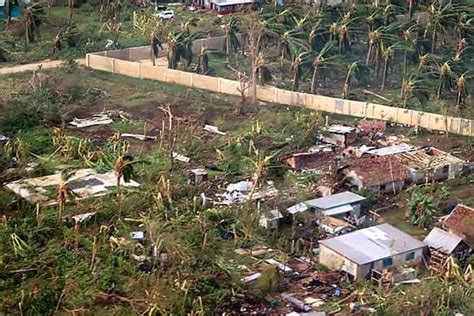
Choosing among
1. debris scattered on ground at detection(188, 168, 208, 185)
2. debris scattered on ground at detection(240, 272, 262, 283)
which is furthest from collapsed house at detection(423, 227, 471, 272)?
debris scattered on ground at detection(188, 168, 208, 185)

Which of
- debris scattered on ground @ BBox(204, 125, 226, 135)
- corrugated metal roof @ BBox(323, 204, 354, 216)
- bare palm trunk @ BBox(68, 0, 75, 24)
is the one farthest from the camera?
bare palm trunk @ BBox(68, 0, 75, 24)

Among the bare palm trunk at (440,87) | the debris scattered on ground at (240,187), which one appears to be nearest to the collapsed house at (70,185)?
the debris scattered on ground at (240,187)

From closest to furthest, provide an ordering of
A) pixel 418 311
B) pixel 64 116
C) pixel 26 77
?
pixel 418 311 → pixel 64 116 → pixel 26 77

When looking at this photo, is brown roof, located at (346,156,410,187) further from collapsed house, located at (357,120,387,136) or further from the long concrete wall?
the long concrete wall

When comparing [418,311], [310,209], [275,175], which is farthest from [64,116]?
[418,311]

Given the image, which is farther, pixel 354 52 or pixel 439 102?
pixel 354 52

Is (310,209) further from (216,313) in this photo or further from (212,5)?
(212,5)
